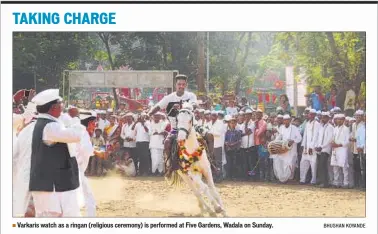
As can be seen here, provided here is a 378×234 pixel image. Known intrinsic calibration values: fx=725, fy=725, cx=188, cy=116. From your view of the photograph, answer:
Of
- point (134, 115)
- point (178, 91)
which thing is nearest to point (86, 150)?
point (178, 91)

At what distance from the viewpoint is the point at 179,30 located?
33.7ft

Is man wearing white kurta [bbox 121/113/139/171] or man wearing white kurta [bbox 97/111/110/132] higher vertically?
man wearing white kurta [bbox 97/111/110/132]

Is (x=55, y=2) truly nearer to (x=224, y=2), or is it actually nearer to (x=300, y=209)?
(x=224, y=2)

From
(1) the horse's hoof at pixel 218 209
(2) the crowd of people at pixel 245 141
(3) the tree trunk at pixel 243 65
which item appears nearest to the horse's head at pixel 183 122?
(2) the crowd of people at pixel 245 141

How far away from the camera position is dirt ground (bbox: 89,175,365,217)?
11133mm

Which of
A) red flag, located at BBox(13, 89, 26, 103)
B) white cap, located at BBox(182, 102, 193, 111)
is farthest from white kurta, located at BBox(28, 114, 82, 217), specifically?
white cap, located at BBox(182, 102, 193, 111)

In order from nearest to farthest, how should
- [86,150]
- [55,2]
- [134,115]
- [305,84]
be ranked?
[86,150], [55,2], [305,84], [134,115]

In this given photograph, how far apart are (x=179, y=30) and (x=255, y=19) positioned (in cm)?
108

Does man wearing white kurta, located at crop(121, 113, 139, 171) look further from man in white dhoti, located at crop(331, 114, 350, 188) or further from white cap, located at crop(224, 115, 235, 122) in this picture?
man in white dhoti, located at crop(331, 114, 350, 188)

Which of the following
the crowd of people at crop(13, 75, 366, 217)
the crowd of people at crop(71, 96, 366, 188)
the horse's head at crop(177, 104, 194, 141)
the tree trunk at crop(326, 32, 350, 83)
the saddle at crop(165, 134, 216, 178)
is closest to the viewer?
the horse's head at crop(177, 104, 194, 141)

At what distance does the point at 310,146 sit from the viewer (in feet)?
44.0

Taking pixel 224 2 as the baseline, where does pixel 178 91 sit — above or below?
below

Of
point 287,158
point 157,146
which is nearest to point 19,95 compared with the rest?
point 157,146

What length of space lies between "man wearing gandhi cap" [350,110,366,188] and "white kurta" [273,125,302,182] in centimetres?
122
